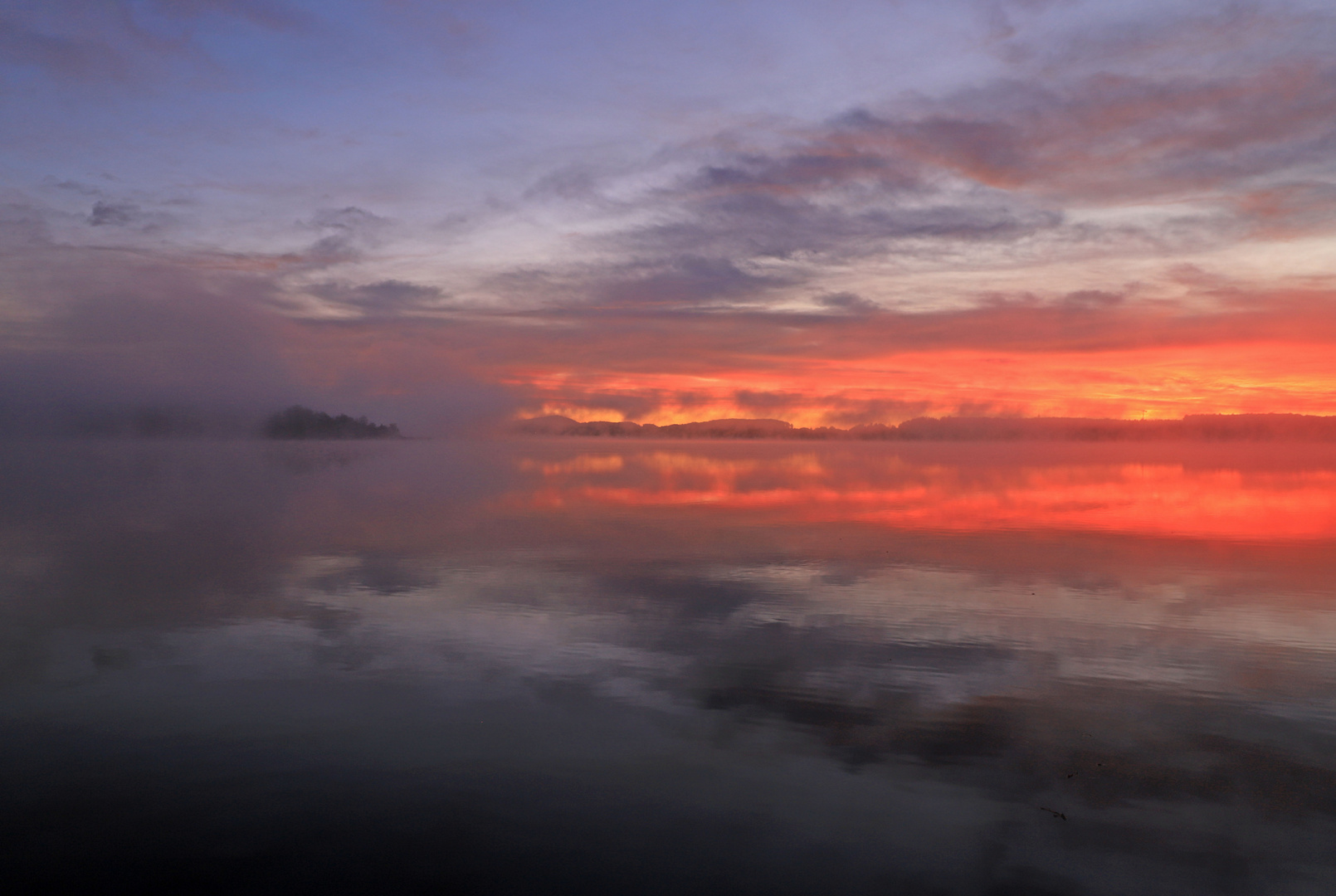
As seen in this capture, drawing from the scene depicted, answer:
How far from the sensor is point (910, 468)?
77.3 m

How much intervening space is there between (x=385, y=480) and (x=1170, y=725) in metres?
51.7

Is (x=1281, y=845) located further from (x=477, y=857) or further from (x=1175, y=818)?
(x=477, y=857)

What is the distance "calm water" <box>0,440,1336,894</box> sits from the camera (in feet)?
24.7

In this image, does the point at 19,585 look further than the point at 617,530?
No

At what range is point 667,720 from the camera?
10609 mm

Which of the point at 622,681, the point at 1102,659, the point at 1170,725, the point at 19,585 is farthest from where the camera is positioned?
the point at 19,585

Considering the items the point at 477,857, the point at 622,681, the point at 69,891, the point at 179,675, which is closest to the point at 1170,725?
the point at 622,681

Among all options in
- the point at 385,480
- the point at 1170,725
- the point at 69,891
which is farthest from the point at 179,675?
the point at 385,480

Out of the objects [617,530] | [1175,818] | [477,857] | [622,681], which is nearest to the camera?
[477,857]

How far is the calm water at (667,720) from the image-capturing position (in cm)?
754

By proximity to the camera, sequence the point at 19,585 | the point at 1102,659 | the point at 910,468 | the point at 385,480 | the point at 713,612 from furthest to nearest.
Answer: the point at 910,468
the point at 385,480
the point at 19,585
the point at 713,612
the point at 1102,659

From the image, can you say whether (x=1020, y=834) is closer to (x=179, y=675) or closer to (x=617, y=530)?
(x=179, y=675)

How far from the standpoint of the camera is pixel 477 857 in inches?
297

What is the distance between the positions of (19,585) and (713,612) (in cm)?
1463
